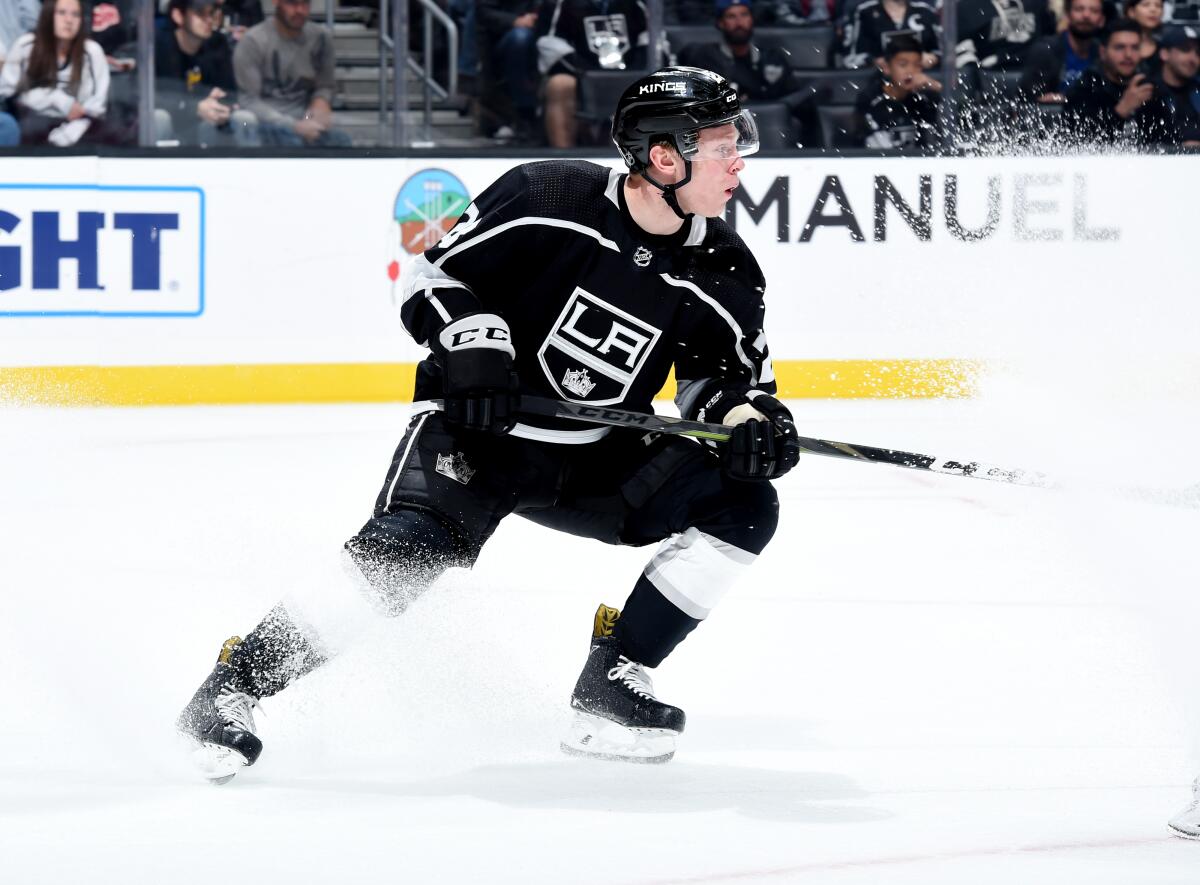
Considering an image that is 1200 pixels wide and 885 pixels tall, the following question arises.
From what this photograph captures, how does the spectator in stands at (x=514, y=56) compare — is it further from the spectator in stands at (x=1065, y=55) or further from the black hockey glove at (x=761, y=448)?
the black hockey glove at (x=761, y=448)

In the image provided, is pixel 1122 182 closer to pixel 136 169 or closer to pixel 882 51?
pixel 882 51

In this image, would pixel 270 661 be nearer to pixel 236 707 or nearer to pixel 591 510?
pixel 236 707

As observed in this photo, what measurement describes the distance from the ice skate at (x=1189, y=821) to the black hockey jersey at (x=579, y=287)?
831 mm

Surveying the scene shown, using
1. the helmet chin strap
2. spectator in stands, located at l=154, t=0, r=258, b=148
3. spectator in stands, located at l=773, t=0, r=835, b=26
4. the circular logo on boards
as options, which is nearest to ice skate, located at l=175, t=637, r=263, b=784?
the helmet chin strap

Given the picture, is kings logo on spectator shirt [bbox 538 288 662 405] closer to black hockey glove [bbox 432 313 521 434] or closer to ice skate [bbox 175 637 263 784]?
black hockey glove [bbox 432 313 521 434]

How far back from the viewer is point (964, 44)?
6.51 metres

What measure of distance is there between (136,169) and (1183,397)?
3701 mm

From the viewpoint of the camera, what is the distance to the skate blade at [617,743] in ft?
7.80

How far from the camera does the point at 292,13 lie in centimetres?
639

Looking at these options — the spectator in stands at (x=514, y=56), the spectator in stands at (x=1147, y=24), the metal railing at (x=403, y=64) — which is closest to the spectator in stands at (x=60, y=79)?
the metal railing at (x=403, y=64)

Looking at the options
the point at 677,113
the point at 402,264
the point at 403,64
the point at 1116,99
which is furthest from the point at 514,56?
the point at 677,113

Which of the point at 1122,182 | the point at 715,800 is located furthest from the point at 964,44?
the point at 715,800

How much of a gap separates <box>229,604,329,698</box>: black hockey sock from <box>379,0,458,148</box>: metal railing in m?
4.31

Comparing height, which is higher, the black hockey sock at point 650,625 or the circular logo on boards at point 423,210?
the circular logo on boards at point 423,210
